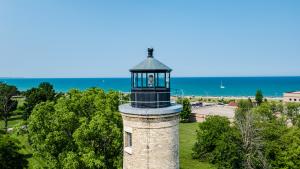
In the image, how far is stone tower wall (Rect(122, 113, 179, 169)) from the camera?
11.8 meters

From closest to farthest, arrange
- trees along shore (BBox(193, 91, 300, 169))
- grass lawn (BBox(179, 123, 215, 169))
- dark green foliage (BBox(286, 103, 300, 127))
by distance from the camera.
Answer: trees along shore (BBox(193, 91, 300, 169)) < grass lawn (BBox(179, 123, 215, 169)) < dark green foliage (BBox(286, 103, 300, 127))

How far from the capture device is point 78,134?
19344 mm

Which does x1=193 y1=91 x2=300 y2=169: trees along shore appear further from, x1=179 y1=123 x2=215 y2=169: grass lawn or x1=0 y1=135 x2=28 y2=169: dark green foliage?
x1=0 y1=135 x2=28 y2=169: dark green foliage

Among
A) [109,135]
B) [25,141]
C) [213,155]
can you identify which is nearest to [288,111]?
[213,155]

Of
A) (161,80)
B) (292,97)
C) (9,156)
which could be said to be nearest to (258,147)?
(161,80)

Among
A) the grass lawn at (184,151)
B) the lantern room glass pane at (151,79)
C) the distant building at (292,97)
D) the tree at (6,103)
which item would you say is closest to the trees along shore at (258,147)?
the grass lawn at (184,151)

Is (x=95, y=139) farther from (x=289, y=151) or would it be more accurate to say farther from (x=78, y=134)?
(x=289, y=151)

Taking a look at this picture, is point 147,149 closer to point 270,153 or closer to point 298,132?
point 270,153

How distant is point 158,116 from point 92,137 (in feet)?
30.9

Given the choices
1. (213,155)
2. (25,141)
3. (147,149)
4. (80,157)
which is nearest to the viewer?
(147,149)

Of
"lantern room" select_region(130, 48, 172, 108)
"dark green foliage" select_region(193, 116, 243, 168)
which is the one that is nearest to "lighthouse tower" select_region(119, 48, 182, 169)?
"lantern room" select_region(130, 48, 172, 108)

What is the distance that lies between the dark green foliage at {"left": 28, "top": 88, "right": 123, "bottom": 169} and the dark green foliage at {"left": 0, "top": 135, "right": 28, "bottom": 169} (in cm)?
236

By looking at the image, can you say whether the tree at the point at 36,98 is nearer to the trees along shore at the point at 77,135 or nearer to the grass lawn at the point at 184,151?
the grass lawn at the point at 184,151

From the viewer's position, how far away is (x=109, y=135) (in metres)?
20.2
